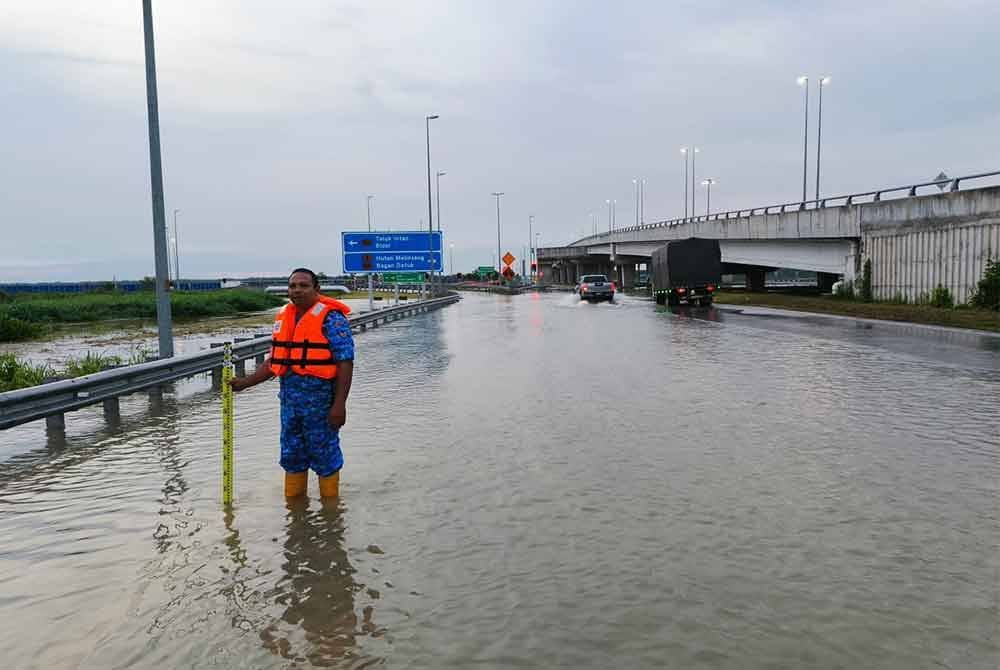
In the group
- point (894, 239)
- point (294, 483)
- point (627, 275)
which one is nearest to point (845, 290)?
point (894, 239)

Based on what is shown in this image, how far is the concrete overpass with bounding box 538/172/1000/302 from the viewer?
30750mm

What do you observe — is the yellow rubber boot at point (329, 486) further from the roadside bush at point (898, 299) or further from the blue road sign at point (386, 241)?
the blue road sign at point (386, 241)

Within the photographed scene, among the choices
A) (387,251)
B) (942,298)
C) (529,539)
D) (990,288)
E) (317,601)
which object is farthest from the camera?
(387,251)

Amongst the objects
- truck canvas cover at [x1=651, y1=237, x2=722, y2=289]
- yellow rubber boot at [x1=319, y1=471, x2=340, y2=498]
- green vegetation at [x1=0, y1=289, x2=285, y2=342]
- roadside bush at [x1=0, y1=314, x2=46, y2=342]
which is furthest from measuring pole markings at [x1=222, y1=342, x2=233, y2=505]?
truck canvas cover at [x1=651, y1=237, x2=722, y2=289]

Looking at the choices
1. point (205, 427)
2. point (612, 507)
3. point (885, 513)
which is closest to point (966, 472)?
point (885, 513)

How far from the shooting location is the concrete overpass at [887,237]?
30.8m

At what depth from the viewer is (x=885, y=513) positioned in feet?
19.6

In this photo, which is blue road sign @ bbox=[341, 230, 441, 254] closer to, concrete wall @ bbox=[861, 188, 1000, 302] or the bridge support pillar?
concrete wall @ bbox=[861, 188, 1000, 302]

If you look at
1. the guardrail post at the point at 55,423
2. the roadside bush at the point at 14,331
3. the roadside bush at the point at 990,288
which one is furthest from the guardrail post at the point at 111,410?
the roadside bush at the point at 990,288

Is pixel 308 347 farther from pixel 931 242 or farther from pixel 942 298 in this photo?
pixel 931 242

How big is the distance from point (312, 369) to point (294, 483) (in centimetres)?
101

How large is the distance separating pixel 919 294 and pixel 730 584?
34.2 metres

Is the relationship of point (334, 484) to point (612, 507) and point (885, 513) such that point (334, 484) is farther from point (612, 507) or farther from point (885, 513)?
point (885, 513)

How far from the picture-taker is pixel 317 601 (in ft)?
14.9
